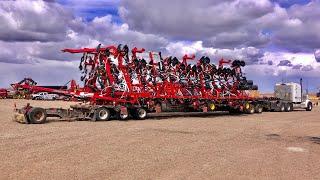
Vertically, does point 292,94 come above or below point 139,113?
above

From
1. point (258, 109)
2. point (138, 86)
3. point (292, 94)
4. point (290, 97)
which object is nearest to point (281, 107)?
point (290, 97)

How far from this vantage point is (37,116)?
957 inches

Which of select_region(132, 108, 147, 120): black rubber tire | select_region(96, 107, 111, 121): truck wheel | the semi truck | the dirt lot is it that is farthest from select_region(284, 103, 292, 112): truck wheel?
the dirt lot

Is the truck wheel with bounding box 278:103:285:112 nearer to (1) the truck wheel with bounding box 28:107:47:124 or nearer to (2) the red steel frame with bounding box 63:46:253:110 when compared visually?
(2) the red steel frame with bounding box 63:46:253:110

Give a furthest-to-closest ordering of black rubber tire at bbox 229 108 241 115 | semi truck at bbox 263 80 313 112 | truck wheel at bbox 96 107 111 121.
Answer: semi truck at bbox 263 80 313 112, black rubber tire at bbox 229 108 241 115, truck wheel at bbox 96 107 111 121

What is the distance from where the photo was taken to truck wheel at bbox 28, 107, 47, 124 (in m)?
23.9

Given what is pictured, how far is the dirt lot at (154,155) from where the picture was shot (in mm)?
10812

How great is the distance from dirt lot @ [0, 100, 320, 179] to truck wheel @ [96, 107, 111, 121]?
612cm

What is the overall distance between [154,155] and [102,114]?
13.7m

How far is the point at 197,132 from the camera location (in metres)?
20.5

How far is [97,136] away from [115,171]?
7.23 meters

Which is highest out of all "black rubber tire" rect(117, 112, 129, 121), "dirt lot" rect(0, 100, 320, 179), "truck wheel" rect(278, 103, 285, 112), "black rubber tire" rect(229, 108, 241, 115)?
"truck wheel" rect(278, 103, 285, 112)

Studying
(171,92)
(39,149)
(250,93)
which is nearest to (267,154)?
(39,149)

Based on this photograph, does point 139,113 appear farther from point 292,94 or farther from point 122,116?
point 292,94
